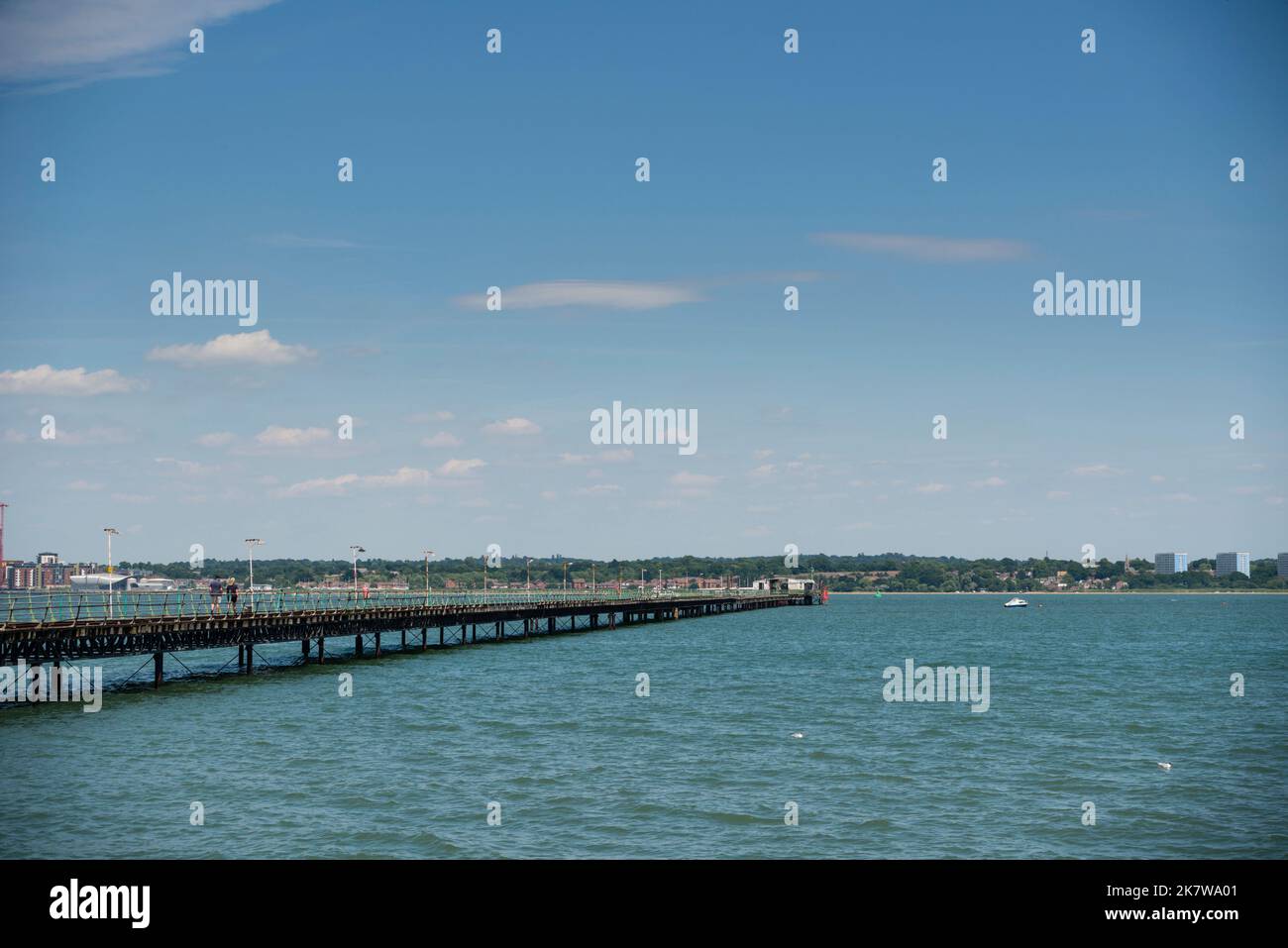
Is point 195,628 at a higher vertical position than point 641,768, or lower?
higher

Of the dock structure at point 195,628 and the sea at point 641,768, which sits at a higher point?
the dock structure at point 195,628

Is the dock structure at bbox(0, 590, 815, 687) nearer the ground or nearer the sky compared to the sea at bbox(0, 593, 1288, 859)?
nearer the sky

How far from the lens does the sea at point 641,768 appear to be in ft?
95.5

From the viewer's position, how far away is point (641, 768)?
3956 cm

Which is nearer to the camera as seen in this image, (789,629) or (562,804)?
(562,804)

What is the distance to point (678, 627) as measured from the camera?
164875 millimetres

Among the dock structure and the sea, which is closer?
the sea

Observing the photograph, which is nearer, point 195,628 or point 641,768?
point 641,768

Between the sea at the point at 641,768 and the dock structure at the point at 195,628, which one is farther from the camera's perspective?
the dock structure at the point at 195,628

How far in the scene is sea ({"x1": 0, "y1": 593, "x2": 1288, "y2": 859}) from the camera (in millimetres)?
29094
